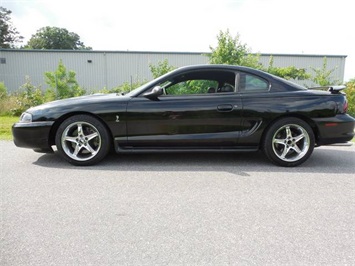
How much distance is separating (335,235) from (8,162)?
426 centimetres

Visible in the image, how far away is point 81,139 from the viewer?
3.89m

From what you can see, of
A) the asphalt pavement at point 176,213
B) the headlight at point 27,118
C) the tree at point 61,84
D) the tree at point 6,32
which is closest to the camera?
the asphalt pavement at point 176,213

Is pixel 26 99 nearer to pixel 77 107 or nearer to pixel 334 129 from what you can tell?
pixel 77 107

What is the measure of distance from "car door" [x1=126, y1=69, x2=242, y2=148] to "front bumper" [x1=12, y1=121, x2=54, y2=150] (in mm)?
1165

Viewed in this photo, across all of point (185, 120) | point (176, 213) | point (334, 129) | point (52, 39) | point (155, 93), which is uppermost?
point (52, 39)

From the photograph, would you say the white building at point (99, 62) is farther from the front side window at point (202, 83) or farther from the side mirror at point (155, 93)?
the side mirror at point (155, 93)

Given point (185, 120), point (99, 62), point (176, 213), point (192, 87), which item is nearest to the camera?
point (176, 213)

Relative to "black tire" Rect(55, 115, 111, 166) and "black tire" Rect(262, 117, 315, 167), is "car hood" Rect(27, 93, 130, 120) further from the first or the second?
"black tire" Rect(262, 117, 315, 167)

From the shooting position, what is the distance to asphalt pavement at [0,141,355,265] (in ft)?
6.20

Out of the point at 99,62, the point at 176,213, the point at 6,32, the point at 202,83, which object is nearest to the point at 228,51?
the point at 202,83

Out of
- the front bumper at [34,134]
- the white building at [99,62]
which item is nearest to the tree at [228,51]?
the front bumper at [34,134]

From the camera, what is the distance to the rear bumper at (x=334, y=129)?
393cm

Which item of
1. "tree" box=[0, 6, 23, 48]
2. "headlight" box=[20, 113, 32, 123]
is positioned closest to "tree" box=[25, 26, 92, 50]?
"tree" box=[0, 6, 23, 48]

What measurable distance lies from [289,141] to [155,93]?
207cm
